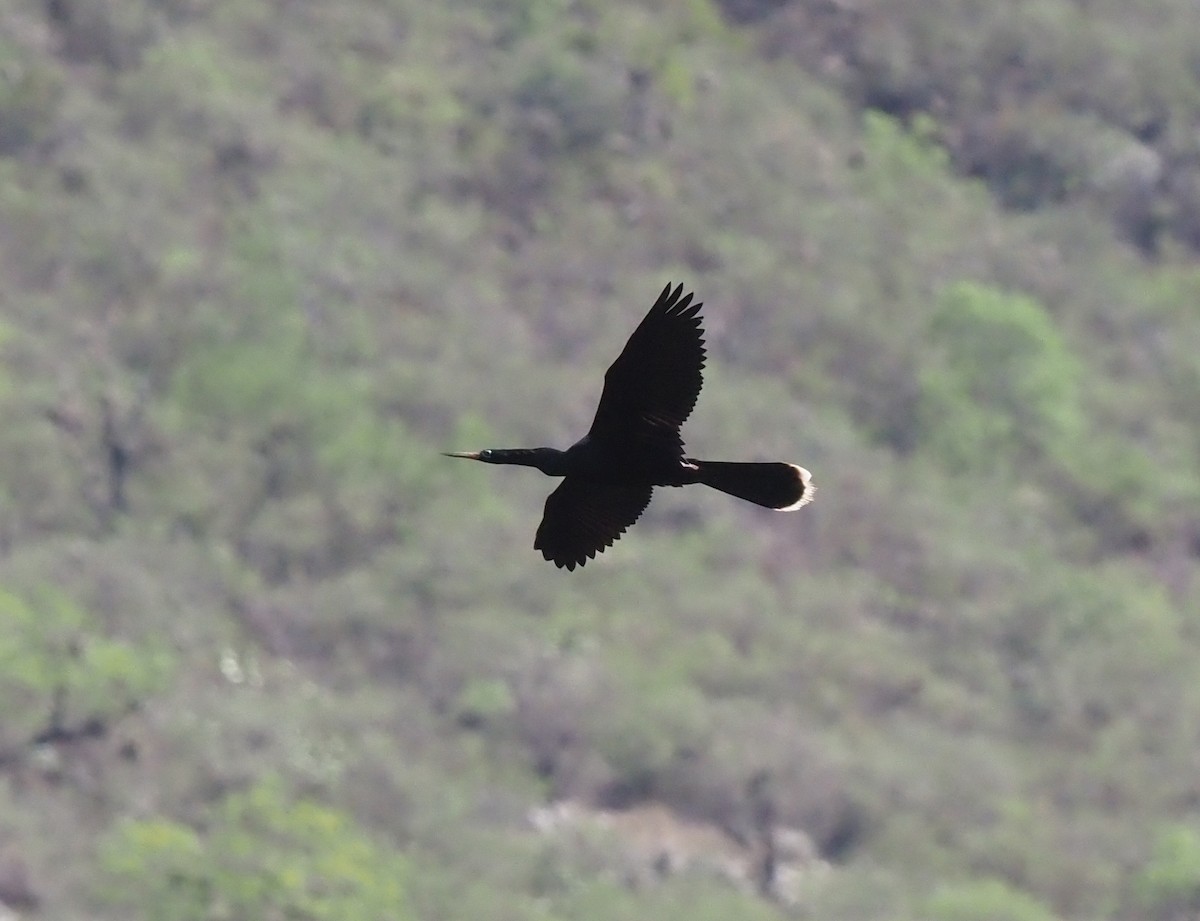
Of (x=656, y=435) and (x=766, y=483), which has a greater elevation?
(x=766, y=483)

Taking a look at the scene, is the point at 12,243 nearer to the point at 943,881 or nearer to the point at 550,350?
the point at 550,350

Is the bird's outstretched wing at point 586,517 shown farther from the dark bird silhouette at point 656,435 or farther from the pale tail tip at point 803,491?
the pale tail tip at point 803,491

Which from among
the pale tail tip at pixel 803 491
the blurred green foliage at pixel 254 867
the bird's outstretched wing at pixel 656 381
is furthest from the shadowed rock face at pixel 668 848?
the bird's outstretched wing at pixel 656 381

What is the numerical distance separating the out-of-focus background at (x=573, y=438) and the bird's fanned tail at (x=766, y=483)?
1377 centimetres

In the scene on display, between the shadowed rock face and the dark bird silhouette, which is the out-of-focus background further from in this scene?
the dark bird silhouette

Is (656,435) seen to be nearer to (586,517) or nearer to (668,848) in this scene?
(586,517)

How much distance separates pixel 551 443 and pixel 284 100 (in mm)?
7309

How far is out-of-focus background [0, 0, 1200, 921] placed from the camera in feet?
85.6

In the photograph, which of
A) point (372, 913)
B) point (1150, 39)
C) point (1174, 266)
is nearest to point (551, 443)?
point (372, 913)

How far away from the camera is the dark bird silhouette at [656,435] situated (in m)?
10.5

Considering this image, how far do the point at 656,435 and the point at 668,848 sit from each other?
16.6 metres

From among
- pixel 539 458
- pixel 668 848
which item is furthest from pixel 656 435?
pixel 668 848

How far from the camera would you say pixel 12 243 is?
31.9 metres

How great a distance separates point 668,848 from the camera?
2681cm
